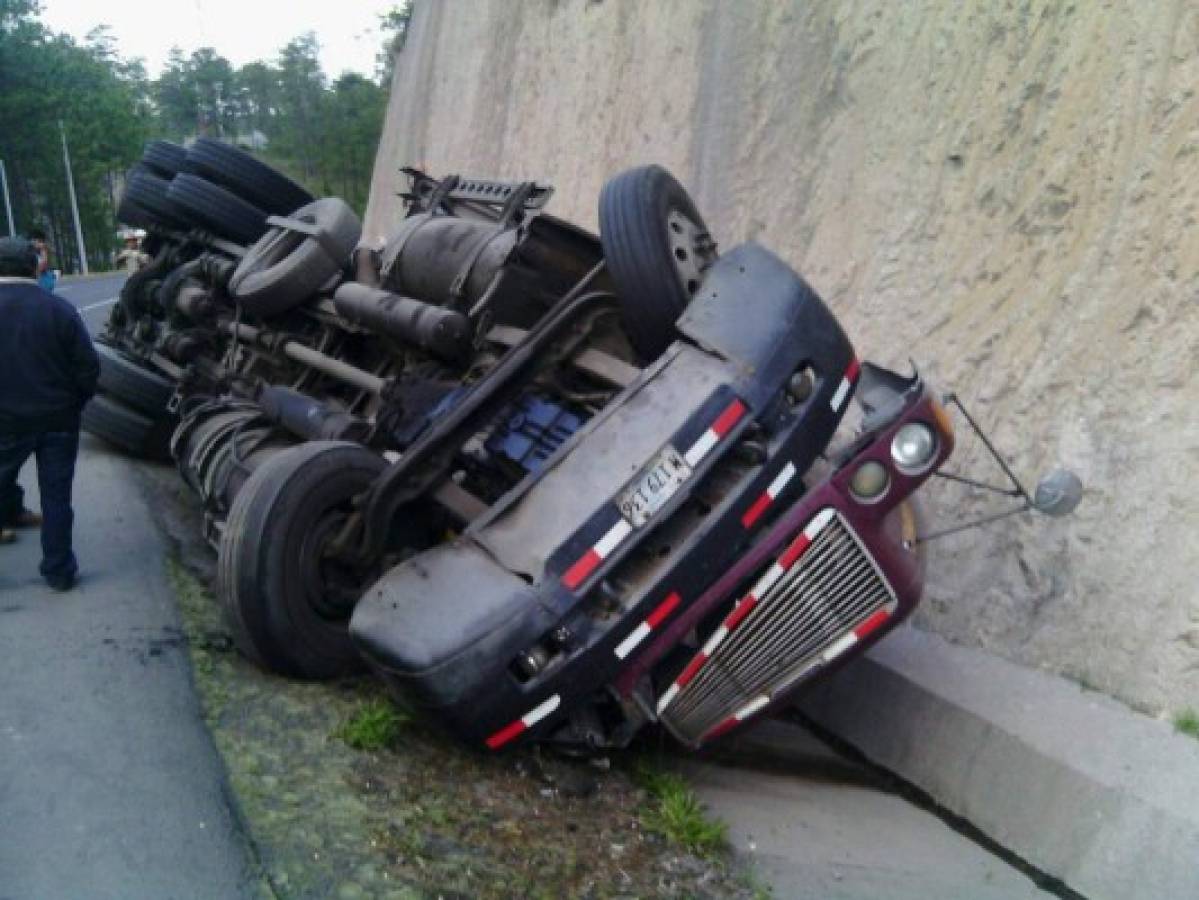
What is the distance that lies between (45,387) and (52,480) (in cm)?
42

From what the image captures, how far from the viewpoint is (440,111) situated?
22734 millimetres

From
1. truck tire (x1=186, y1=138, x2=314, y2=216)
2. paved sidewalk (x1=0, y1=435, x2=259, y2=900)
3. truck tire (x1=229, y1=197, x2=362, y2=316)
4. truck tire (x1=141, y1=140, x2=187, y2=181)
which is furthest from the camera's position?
truck tire (x1=141, y1=140, x2=187, y2=181)

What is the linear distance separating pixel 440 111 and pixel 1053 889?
68.7 ft

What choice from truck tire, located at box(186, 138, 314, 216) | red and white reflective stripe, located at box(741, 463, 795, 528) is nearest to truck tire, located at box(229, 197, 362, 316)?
truck tire, located at box(186, 138, 314, 216)

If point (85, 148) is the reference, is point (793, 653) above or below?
above

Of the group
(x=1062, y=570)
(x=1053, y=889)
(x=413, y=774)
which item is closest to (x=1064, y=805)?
(x=1053, y=889)

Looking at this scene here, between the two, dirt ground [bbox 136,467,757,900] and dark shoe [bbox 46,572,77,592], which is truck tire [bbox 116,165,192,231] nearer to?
dark shoe [bbox 46,572,77,592]

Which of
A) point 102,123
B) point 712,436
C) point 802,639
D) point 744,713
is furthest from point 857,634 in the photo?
point 102,123

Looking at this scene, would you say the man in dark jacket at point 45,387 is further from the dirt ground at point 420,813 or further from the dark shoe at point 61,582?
the dirt ground at point 420,813

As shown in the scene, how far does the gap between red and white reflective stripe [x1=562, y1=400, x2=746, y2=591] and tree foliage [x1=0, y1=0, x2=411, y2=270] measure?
122 feet

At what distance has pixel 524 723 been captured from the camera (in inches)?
141

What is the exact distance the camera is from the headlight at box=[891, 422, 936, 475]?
3.80 meters

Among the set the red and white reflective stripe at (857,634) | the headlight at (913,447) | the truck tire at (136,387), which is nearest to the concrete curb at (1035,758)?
the red and white reflective stripe at (857,634)

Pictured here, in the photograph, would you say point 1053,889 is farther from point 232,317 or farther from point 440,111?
point 440,111
